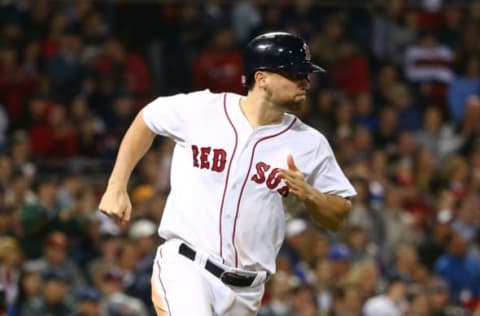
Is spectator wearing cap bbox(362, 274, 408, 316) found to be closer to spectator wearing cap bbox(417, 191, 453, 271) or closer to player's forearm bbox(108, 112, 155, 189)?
spectator wearing cap bbox(417, 191, 453, 271)

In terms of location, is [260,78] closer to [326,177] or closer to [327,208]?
[326,177]

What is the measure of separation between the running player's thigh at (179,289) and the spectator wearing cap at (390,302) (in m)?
4.92

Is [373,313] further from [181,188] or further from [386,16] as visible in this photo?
[386,16]

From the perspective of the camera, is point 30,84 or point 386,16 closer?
point 30,84

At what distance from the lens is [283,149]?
21.0 feet

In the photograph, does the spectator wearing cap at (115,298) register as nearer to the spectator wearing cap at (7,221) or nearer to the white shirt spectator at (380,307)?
the spectator wearing cap at (7,221)

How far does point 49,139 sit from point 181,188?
7.63 m

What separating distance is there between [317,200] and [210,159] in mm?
548

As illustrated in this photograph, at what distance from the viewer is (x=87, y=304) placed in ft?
34.1

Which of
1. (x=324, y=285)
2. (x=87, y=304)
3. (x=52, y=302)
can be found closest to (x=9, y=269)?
(x=52, y=302)

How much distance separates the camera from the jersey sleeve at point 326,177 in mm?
6391

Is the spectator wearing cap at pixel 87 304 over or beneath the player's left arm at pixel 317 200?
beneath

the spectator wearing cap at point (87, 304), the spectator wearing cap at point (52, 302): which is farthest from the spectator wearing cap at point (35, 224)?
the spectator wearing cap at point (87, 304)

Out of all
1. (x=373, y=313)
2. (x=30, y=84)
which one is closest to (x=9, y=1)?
(x=30, y=84)
